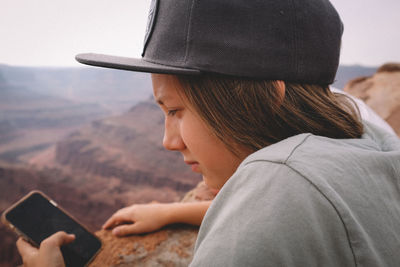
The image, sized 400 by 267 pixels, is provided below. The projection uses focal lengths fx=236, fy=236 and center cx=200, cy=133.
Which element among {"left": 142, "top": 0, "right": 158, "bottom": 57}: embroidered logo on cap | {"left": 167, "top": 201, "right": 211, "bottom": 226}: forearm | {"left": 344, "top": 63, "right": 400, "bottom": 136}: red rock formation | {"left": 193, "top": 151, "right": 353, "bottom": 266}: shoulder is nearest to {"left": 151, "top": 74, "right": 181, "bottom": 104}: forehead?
{"left": 142, "top": 0, "right": 158, "bottom": 57}: embroidered logo on cap

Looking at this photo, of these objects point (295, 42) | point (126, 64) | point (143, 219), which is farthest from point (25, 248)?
point (295, 42)

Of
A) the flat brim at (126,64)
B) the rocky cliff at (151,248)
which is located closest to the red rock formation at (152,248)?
the rocky cliff at (151,248)

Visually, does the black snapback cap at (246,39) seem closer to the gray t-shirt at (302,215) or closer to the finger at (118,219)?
the gray t-shirt at (302,215)

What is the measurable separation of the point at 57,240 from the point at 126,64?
2.86 feet

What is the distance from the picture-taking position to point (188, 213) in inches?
48.4

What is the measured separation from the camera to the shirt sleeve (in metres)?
0.39

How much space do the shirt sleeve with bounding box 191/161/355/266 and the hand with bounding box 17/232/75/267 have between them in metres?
0.86

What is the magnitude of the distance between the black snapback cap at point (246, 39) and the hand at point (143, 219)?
0.79 m

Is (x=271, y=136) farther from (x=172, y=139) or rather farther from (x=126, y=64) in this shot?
A: (x=126, y=64)

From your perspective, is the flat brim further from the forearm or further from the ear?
the forearm

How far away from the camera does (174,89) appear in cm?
77

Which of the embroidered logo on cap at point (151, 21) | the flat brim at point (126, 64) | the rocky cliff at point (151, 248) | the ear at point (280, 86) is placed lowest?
the rocky cliff at point (151, 248)

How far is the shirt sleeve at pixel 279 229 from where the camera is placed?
0.39 metres

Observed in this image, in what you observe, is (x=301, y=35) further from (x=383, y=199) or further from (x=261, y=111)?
(x=383, y=199)
